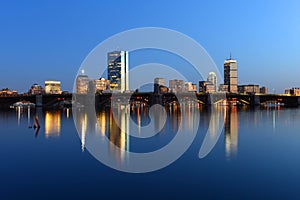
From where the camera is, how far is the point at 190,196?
540 inches

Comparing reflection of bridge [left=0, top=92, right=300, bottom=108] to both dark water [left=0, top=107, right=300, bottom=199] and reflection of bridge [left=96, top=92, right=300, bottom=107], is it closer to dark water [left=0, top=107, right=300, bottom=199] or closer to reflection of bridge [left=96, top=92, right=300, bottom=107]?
reflection of bridge [left=96, top=92, right=300, bottom=107]

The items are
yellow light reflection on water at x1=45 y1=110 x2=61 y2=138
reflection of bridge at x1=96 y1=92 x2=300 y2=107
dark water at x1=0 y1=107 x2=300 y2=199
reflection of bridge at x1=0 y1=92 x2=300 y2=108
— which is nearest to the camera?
dark water at x1=0 y1=107 x2=300 y2=199

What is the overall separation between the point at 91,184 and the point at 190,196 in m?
5.36

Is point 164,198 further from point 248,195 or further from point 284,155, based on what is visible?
point 284,155

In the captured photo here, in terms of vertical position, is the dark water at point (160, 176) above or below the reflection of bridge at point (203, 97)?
below

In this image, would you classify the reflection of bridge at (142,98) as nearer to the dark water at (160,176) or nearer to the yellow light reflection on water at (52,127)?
the yellow light reflection on water at (52,127)

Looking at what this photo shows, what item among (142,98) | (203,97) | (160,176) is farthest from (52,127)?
(203,97)

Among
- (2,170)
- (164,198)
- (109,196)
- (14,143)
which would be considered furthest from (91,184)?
(14,143)

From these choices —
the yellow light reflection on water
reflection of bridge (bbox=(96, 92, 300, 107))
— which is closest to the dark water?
the yellow light reflection on water

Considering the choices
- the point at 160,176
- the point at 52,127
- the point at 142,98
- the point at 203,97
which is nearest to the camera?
the point at 160,176

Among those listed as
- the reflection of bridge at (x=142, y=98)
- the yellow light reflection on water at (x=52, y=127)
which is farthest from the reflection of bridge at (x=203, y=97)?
the yellow light reflection on water at (x=52, y=127)

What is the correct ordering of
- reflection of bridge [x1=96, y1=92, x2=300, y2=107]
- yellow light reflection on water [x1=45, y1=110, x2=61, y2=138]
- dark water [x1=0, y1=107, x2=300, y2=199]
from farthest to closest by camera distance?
reflection of bridge [x1=96, y1=92, x2=300, y2=107], yellow light reflection on water [x1=45, y1=110, x2=61, y2=138], dark water [x1=0, y1=107, x2=300, y2=199]

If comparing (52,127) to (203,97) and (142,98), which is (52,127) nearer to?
(142,98)

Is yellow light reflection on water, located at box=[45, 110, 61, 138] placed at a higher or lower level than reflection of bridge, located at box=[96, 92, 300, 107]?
lower
